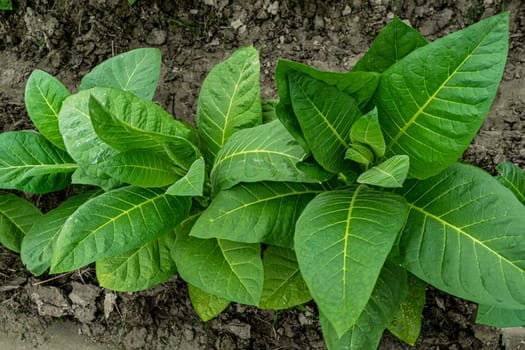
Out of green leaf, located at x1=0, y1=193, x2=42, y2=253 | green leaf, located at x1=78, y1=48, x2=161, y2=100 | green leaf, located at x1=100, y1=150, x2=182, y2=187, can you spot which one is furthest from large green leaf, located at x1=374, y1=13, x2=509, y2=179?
green leaf, located at x1=0, y1=193, x2=42, y2=253

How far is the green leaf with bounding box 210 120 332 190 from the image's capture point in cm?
159

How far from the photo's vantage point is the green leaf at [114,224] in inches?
63.4

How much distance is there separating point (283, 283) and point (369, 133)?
Result: 759 millimetres

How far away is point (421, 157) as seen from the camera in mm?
1542

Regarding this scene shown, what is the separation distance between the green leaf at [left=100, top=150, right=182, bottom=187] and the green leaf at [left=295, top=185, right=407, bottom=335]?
0.53 meters

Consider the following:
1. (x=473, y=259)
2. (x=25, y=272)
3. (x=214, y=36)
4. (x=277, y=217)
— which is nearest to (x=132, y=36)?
(x=214, y=36)

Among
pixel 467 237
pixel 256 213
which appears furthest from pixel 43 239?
pixel 467 237

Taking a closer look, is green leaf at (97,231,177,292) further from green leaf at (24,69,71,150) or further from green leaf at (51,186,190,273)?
green leaf at (24,69,71,150)

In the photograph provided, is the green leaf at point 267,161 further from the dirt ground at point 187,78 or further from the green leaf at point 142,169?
the dirt ground at point 187,78

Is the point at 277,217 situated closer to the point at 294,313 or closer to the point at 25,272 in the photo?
the point at 294,313

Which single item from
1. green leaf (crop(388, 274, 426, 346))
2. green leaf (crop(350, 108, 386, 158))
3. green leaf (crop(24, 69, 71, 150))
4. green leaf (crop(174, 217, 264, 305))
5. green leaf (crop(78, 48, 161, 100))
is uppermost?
green leaf (crop(350, 108, 386, 158))

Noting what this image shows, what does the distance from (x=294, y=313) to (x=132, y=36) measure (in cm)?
144

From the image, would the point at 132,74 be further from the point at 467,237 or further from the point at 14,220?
the point at 467,237

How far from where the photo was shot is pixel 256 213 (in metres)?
1.66
